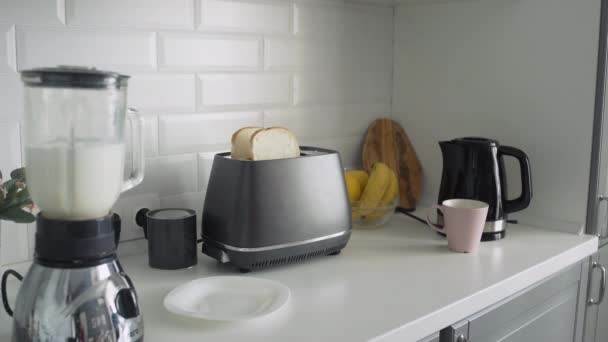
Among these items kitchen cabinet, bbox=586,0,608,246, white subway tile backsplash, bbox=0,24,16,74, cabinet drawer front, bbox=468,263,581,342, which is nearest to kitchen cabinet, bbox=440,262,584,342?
cabinet drawer front, bbox=468,263,581,342

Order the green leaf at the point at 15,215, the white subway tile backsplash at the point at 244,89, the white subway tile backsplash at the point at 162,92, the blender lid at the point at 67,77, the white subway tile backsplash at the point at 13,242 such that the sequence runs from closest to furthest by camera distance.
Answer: the blender lid at the point at 67,77 → the green leaf at the point at 15,215 → the white subway tile backsplash at the point at 13,242 → the white subway tile backsplash at the point at 162,92 → the white subway tile backsplash at the point at 244,89

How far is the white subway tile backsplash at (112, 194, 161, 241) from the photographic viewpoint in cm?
118

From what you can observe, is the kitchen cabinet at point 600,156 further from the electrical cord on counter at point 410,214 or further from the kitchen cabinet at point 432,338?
the kitchen cabinet at point 432,338

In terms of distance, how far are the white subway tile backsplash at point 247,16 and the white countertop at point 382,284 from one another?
0.49 m

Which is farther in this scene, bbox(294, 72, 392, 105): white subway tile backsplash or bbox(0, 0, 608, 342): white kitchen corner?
bbox(294, 72, 392, 105): white subway tile backsplash

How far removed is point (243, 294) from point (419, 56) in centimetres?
93

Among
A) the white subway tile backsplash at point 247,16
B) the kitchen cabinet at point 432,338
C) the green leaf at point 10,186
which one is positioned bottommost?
the kitchen cabinet at point 432,338

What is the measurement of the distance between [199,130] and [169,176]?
4.6 inches

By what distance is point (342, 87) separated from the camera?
159 centimetres

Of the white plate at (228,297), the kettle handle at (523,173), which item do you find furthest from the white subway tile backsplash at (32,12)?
the kettle handle at (523,173)

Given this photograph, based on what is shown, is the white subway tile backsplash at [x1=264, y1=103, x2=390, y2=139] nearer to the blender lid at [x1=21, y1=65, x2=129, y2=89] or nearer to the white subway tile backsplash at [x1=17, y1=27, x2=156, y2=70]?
the white subway tile backsplash at [x1=17, y1=27, x2=156, y2=70]

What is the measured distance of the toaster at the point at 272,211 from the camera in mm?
1059

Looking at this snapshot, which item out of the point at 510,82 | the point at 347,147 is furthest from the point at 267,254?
the point at 510,82

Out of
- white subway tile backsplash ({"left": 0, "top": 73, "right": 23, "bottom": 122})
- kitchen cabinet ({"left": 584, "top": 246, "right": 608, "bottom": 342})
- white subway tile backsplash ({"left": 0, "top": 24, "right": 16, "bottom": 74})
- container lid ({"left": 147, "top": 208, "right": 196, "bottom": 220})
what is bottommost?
kitchen cabinet ({"left": 584, "top": 246, "right": 608, "bottom": 342})
